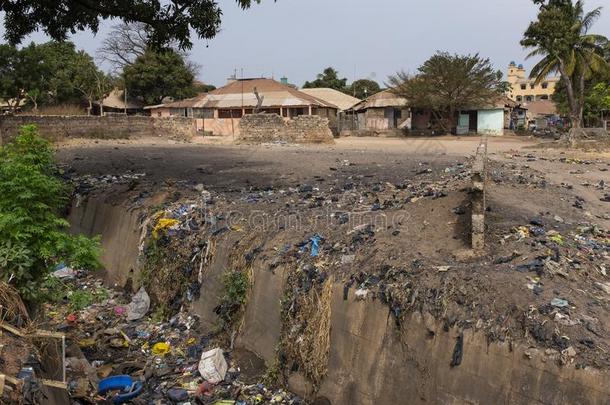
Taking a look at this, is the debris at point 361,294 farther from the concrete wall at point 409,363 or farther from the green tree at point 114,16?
the green tree at point 114,16

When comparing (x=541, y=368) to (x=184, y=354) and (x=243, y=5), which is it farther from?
(x=243, y=5)

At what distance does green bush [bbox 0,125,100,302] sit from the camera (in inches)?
159

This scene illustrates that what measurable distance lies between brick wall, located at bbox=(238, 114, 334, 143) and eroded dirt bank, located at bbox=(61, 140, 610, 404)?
45.8 feet

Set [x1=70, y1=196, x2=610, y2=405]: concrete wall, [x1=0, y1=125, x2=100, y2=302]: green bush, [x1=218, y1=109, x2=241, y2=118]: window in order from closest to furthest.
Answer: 1. [x1=70, y1=196, x2=610, y2=405]: concrete wall
2. [x1=0, y1=125, x2=100, y2=302]: green bush
3. [x1=218, y1=109, x2=241, y2=118]: window

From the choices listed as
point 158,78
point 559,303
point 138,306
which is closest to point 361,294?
point 559,303

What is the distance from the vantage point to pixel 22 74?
28344 mm

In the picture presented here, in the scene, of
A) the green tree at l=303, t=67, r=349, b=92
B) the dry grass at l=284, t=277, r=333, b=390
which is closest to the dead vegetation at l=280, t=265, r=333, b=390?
the dry grass at l=284, t=277, r=333, b=390

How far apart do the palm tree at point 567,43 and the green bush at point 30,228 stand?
22.4 meters

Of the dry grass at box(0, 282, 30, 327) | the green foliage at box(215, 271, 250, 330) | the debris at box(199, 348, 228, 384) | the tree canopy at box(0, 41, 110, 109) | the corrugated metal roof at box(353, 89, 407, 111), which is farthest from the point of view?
the corrugated metal roof at box(353, 89, 407, 111)

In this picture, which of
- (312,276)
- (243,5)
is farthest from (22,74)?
(312,276)

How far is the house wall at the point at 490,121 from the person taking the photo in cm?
3156

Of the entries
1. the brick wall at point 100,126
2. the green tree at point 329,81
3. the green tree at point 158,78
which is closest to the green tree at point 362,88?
the green tree at point 329,81

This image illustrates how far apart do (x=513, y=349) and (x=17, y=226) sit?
3934mm

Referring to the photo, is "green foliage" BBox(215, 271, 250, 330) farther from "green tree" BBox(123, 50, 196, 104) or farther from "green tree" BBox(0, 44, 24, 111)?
"green tree" BBox(123, 50, 196, 104)
